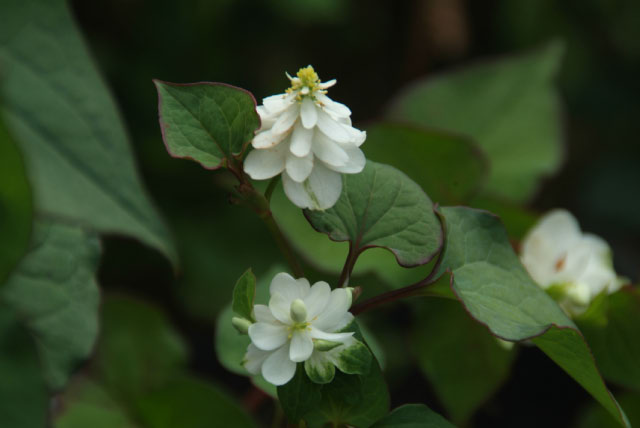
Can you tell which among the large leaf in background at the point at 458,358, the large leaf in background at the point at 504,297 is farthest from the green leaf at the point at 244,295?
the large leaf in background at the point at 458,358

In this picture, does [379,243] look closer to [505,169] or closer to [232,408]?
[232,408]

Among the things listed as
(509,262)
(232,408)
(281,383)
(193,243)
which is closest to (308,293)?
(281,383)

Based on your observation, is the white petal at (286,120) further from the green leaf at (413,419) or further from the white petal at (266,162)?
the green leaf at (413,419)

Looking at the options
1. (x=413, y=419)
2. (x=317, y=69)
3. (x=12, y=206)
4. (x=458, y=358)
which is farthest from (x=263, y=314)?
(x=317, y=69)

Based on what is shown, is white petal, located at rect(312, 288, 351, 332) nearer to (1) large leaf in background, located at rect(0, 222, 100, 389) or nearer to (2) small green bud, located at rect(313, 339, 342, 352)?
(2) small green bud, located at rect(313, 339, 342, 352)

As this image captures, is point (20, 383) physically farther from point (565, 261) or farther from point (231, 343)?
point (565, 261)

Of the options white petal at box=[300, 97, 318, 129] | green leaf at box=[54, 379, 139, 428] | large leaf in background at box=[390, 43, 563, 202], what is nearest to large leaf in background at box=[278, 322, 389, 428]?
white petal at box=[300, 97, 318, 129]
